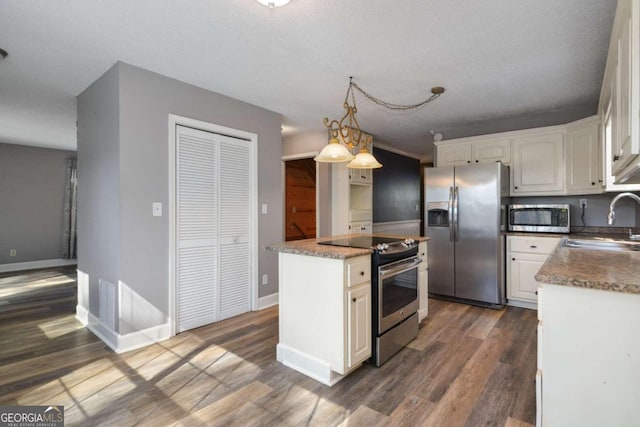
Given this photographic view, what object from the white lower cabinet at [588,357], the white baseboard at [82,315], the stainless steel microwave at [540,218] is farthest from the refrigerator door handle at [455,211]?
the white baseboard at [82,315]

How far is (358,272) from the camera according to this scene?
7.16 ft

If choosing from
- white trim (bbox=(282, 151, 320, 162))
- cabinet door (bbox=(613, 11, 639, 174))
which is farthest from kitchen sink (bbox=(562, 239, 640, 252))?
white trim (bbox=(282, 151, 320, 162))

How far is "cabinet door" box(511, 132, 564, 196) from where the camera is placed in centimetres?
373

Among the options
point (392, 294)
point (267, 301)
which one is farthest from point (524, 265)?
point (267, 301)

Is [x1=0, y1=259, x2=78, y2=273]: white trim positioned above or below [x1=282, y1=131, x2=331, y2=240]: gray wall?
below

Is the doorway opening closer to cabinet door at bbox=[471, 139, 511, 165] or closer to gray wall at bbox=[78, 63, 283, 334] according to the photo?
gray wall at bbox=[78, 63, 283, 334]

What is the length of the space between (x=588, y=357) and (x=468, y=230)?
8.88 ft

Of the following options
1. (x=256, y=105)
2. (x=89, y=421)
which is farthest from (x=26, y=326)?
(x=256, y=105)

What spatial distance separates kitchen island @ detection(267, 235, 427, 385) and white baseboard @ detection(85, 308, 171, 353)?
1191mm

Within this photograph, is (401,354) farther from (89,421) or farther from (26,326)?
(26,326)

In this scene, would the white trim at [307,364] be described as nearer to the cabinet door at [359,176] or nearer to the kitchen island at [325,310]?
the kitchen island at [325,310]

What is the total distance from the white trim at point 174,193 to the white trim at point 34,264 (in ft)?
17.2

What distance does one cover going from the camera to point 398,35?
2234 mm

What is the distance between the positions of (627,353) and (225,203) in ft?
10.4
